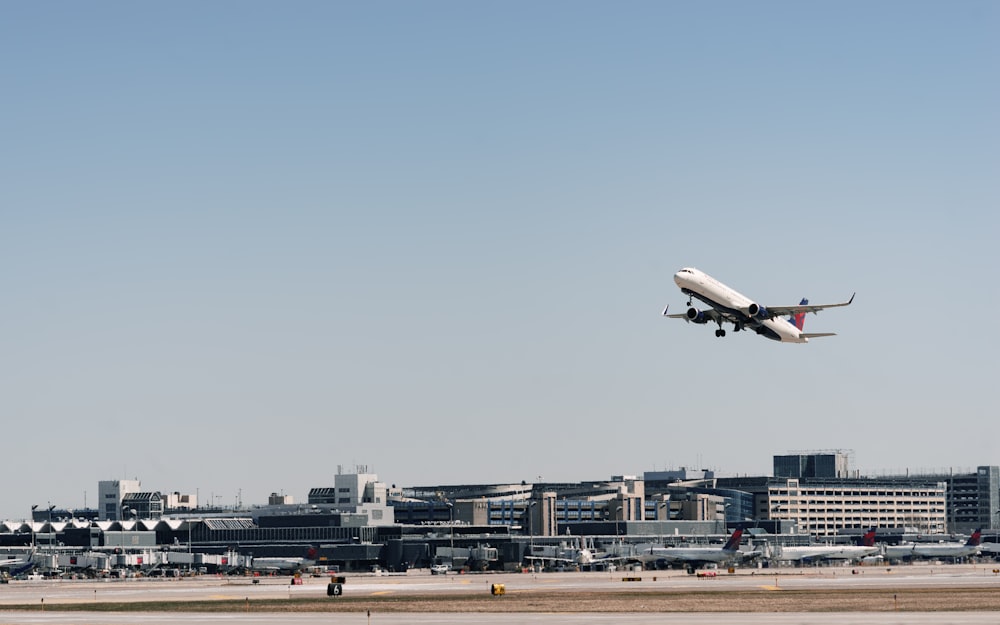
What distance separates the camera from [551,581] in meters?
186

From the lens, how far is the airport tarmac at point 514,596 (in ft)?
339

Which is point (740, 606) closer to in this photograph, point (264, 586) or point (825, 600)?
point (825, 600)

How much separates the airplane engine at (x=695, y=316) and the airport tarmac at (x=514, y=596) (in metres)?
28.4

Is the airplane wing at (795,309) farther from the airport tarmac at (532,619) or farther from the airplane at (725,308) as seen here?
the airport tarmac at (532,619)

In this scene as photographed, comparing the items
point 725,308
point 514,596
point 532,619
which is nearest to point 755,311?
point 725,308

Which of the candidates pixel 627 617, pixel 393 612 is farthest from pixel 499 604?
pixel 627 617

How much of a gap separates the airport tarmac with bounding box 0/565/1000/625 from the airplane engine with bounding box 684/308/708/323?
93.3 ft

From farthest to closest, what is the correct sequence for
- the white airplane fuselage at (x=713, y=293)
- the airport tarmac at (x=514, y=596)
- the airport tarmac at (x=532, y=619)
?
1. the white airplane fuselage at (x=713, y=293)
2. the airport tarmac at (x=514, y=596)
3. the airport tarmac at (x=532, y=619)

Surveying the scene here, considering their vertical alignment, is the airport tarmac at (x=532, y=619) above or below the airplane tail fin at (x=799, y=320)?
below

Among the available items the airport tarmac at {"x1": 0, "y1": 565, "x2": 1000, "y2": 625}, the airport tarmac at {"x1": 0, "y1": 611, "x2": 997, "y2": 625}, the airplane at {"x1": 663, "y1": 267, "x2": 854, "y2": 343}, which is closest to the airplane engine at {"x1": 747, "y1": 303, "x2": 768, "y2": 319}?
the airplane at {"x1": 663, "y1": 267, "x2": 854, "y2": 343}

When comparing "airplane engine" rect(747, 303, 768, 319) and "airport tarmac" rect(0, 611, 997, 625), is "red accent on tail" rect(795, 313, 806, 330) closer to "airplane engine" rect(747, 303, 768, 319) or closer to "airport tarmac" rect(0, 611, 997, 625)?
"airplane engine" rect(747, 303, 768, 319)

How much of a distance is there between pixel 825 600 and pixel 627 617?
3080 cm

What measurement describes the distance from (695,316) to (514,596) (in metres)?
35.3

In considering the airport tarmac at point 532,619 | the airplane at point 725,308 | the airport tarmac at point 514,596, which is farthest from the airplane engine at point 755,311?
the airport tarmac at point 532,619
